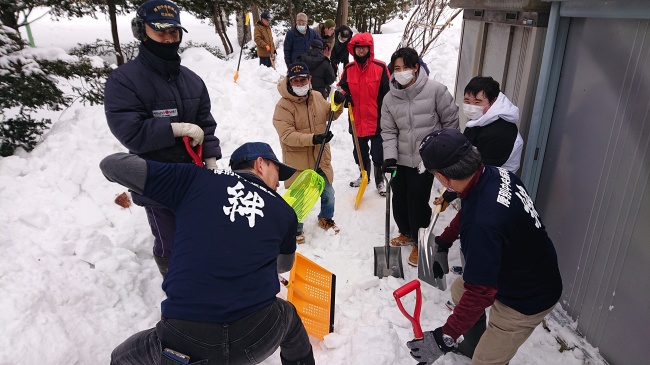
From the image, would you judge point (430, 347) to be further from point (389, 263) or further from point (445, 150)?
point (389, 263)

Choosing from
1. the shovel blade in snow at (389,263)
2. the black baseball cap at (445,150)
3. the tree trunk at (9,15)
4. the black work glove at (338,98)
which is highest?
the tree trunk at (9,15)

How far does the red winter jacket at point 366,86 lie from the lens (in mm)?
4688

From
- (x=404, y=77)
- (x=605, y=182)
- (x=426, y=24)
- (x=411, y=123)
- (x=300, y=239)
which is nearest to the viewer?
(x=605, y=182)

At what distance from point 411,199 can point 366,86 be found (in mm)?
1573

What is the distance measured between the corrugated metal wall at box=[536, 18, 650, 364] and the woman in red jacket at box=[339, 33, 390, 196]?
6.72 feet

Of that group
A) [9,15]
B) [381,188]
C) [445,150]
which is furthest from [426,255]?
[9,15]

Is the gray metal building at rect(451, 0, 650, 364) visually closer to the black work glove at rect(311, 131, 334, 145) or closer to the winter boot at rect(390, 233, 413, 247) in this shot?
the winter boot at rect(390, 233, 413, 247)

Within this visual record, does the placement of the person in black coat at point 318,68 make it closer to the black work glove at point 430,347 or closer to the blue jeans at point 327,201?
the blue jeans at point 327,201

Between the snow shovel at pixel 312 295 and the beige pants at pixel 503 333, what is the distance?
47.1 inches

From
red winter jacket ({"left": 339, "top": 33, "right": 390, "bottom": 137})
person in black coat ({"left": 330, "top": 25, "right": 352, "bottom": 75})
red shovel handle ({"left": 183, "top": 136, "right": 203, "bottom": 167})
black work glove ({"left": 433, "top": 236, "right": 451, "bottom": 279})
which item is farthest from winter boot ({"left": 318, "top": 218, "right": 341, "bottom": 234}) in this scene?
person in black coat ({"left": 330, "top": 25, "right": 352, "bottom": 75})

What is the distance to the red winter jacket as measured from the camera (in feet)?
15.4

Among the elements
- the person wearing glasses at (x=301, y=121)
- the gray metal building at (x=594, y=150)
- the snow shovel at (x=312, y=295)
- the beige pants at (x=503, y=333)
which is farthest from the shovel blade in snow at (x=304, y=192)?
the beige pants at (x=503, y=333)

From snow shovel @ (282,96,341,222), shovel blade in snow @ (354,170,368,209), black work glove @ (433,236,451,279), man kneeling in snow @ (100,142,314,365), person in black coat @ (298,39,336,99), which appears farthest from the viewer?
person in black coat @ (298,39,336,99)

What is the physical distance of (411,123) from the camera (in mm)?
3754
